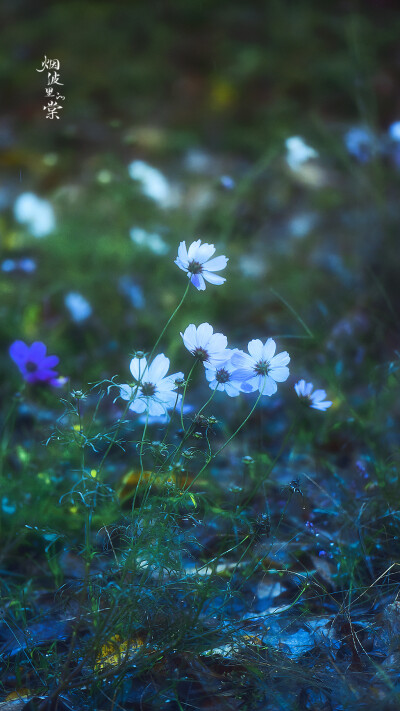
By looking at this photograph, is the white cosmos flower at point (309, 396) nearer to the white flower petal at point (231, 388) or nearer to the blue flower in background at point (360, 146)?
the white flower petal at point (231, 388)

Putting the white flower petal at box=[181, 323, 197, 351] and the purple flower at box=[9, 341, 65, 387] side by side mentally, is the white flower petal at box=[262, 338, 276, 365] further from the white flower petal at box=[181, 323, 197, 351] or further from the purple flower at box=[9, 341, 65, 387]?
the purple flower at box=[9, 341, 65, 387]

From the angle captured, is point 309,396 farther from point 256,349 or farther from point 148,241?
point 148,241

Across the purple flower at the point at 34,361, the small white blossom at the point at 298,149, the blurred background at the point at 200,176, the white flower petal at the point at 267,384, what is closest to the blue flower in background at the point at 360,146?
the blurred background at the point at 200,176

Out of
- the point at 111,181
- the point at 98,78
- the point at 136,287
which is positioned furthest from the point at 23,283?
the point at 98,78

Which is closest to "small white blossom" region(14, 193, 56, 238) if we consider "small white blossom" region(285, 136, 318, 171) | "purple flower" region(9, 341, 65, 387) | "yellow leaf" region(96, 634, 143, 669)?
"small white blossom" region(285, 136, 318, 171)

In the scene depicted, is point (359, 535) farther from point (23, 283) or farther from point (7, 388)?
point (23, 283)

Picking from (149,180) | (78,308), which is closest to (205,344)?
(78,308)
